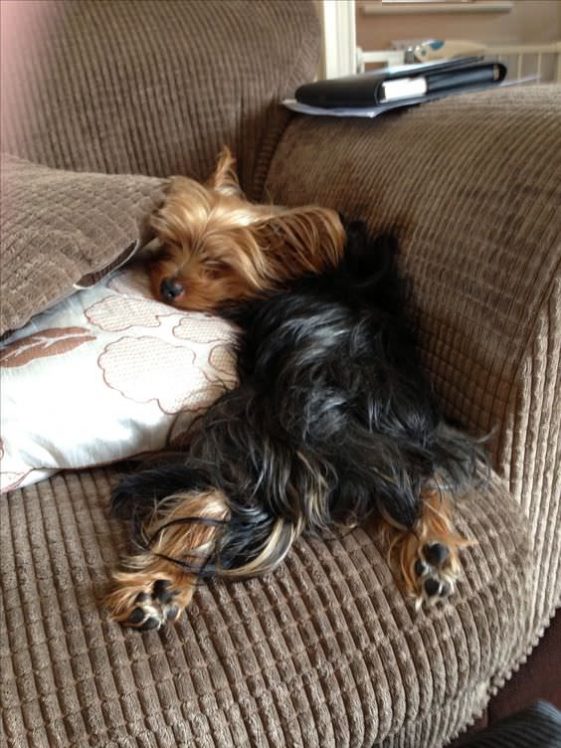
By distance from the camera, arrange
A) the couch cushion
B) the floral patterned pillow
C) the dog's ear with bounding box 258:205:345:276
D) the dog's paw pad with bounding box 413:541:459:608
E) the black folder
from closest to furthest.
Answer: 1. the couch cushion
2. the dog's paw pad with bounding box 413:541:459:608
3. the floral patterned pillow
4. the dog's ear with bounding box 258:205:345:276
5. the black folder

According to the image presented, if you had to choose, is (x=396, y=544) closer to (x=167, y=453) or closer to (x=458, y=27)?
(x=167, y=453)

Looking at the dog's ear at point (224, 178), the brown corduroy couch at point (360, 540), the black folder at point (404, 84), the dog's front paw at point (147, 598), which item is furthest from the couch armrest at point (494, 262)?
the dog's front paw at point (147, 598)

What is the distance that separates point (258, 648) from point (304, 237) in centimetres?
67

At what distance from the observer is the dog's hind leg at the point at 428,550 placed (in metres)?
0.83

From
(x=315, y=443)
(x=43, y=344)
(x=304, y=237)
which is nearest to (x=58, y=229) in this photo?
(x=43, y=344)

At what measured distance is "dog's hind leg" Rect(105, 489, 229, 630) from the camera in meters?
0.79

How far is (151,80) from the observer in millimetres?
1537

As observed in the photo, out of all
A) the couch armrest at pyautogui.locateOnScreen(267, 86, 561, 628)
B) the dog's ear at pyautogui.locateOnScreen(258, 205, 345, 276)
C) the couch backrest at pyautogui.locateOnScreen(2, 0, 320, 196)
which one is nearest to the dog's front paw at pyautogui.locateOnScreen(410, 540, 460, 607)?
the couch armrest at pyautogui.locateOnScreen(267, 86, 561, 628)

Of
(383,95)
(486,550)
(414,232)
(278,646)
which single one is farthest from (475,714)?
(383,95)

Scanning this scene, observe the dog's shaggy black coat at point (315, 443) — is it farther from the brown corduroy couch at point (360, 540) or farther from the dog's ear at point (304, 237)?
the dog's ear at point (304, 237)

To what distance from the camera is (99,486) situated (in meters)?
1.00

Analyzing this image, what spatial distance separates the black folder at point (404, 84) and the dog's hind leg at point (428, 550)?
74 centimetres

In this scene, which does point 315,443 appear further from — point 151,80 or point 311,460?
point 151,80

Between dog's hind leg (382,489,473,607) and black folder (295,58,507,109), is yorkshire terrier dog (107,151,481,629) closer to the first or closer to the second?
dog's hind leg (382,489,473,607)
